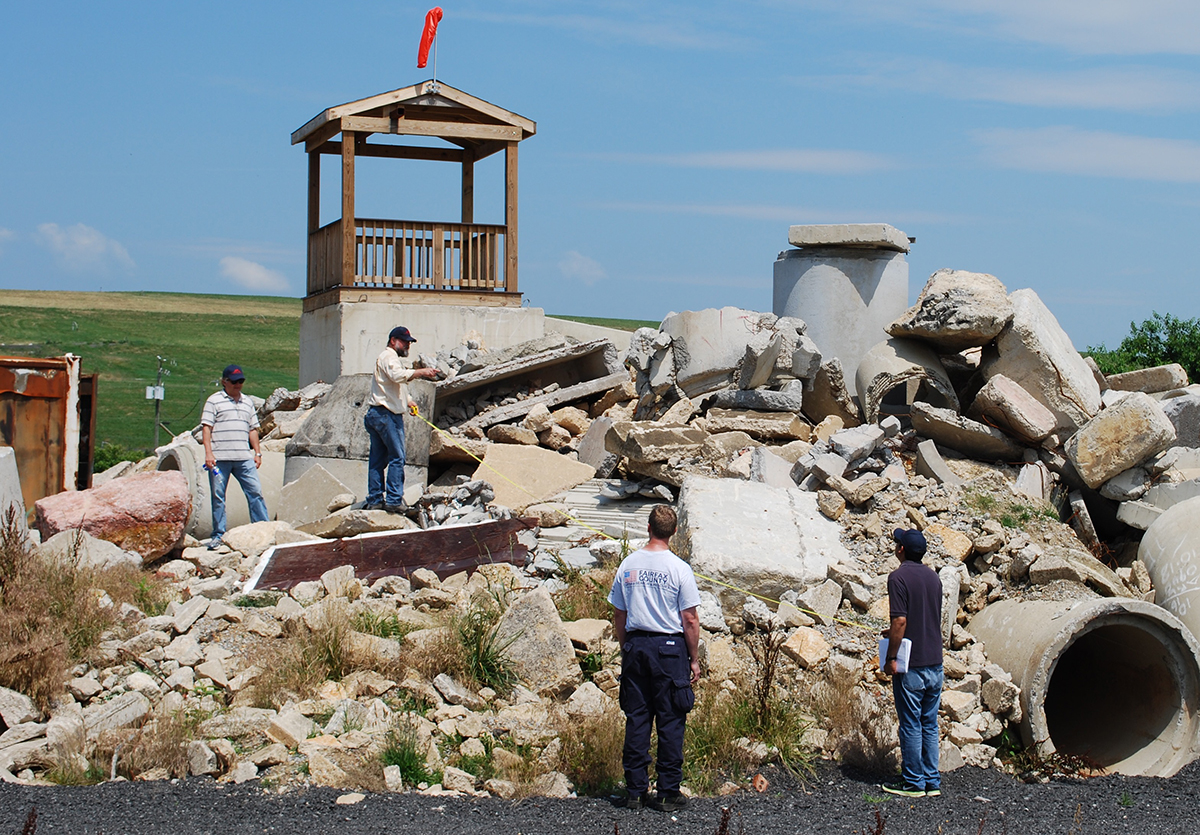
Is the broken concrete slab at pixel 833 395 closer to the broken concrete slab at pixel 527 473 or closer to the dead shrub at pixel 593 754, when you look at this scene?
the broken concrete slab at pixel 527 473

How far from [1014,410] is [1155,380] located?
3130 millimetres

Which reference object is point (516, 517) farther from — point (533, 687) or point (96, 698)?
point (96, 698)

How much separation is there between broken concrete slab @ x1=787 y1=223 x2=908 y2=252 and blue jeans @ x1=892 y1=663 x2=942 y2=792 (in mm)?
6955

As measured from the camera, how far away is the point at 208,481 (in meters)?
9.66

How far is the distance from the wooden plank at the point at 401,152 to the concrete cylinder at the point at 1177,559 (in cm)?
1090

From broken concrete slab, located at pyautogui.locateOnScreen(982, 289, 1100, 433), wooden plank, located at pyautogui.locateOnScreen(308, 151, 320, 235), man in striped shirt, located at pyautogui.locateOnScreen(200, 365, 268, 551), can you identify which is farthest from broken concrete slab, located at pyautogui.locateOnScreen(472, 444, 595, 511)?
wooden plank, located at pyautogui.locateOnScreen(308, 151, 320, 235)

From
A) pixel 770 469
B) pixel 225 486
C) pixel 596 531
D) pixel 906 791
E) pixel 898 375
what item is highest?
pixel 898 375

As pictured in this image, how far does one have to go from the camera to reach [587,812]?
5113 millimetres

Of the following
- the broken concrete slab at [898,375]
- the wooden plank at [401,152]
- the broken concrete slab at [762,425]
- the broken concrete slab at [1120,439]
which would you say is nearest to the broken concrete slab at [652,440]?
the broken concrete slab at [762,425]

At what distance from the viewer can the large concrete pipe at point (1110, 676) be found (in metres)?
6.45

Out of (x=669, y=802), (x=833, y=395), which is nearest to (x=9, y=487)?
(x=669, y=802)

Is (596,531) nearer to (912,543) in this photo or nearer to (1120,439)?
(912,543)

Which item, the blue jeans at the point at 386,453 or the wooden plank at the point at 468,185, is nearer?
the blue jeans at the point at 386,453

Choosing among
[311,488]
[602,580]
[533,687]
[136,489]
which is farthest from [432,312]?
[533,687]
